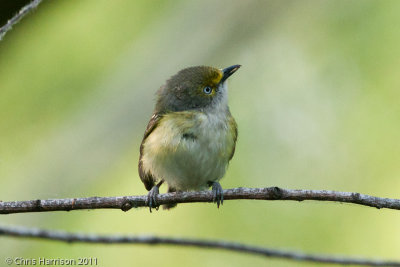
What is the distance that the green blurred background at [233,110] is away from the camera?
609cm

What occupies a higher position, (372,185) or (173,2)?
(173,2)

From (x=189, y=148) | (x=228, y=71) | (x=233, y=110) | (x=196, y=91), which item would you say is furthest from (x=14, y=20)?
(x=233, y=110)

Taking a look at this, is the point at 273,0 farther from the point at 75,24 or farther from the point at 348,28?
the point at 75,24

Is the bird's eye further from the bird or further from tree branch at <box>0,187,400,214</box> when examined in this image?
tree branch at <box>0,187,400,214</box>

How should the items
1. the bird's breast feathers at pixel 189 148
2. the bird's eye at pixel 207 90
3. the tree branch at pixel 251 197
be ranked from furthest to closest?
the bird's eye at pixel 207 90
the bird's breast feathers at pixel 189 148
the tree branch at pixel 251 197

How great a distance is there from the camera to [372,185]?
21.1 feet

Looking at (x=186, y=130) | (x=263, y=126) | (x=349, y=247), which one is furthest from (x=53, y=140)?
(x=349, y=247)

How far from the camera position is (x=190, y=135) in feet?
15.5

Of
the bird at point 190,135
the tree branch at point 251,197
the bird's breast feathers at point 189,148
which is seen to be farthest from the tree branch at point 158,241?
the bird's breast feathers at point 189,148

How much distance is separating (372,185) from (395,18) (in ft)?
9.86

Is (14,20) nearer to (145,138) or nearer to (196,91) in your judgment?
(145,138)

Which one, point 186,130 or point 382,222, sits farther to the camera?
point 382,222

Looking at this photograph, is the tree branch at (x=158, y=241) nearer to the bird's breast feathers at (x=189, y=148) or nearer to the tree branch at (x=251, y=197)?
the tree branch at (x=251, y=197)

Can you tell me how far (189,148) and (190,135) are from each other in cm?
13
